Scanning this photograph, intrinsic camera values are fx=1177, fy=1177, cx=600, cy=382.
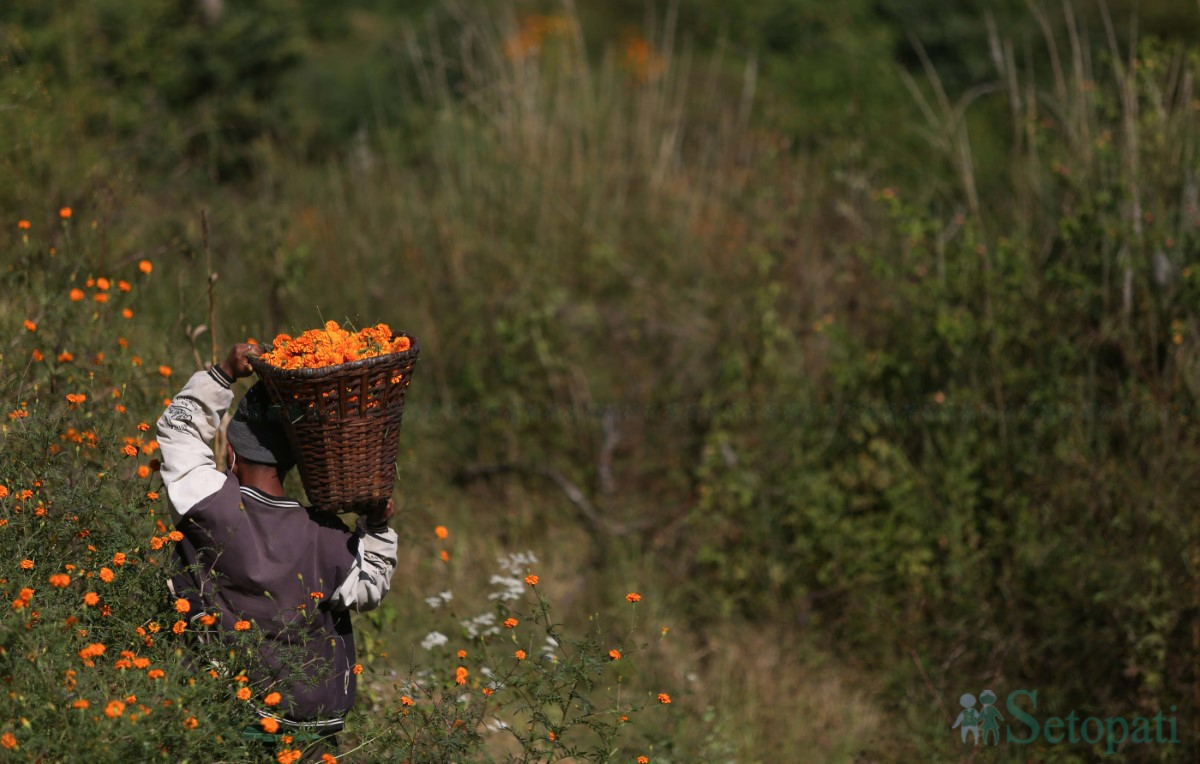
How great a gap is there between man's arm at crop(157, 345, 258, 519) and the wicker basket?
173 millimetres

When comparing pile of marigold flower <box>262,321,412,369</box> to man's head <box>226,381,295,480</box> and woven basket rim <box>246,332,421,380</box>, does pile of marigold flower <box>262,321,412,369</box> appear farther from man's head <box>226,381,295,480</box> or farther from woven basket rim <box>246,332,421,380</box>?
man's head <box>226,381,295,480</box>

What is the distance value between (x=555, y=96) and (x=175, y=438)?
16.1 feet

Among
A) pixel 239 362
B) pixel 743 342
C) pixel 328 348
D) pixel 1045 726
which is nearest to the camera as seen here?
pixel 328 348

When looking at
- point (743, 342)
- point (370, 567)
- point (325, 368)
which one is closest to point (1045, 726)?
point (743, 342)

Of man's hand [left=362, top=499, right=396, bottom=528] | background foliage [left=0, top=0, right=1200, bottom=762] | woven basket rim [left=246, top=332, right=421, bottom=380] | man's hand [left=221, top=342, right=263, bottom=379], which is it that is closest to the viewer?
woven basket rim [left=246, top=332, right=421, bottom=380]

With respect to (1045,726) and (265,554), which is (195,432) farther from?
(1045,726)

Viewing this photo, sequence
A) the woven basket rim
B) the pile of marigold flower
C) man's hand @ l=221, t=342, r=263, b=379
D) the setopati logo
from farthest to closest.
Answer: the setopati logo < man's hand @ l=221, t=342, r=263, b=379 < the pile of marigold flower < the woven basket rim

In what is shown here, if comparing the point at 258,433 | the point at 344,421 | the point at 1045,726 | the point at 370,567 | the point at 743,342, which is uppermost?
the point at 344,421

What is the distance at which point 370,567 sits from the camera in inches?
120

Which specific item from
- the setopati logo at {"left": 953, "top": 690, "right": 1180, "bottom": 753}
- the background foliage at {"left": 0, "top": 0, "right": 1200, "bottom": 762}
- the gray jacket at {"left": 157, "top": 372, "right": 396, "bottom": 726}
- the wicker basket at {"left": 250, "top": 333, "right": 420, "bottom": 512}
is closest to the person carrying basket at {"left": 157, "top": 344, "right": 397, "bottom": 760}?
the gray jacket at {"left": 157, "top": 372, "right": 396, "bottom": 726}

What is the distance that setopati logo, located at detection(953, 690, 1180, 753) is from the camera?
4828 mm

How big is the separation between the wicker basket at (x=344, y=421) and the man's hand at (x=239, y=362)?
0.31ft

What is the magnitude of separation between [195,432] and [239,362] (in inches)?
8.3

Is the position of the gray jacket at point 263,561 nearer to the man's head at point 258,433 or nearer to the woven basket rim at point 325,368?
the man's head at point 258,433
